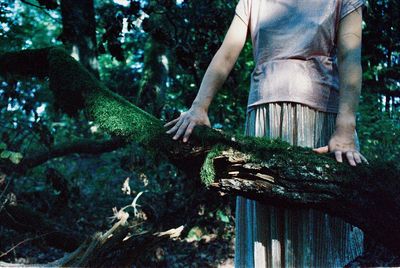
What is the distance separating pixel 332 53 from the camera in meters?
2.27

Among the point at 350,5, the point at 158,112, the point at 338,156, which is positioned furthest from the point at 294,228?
the point at 158,112


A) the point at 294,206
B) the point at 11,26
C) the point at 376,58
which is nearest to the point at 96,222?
the point at 11,26

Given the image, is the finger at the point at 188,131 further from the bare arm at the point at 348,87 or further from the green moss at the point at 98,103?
the bare arm at the point at 348,87

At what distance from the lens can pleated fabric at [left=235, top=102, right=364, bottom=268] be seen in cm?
207

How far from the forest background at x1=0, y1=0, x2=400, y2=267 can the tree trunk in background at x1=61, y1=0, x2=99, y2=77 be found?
2 centimetres

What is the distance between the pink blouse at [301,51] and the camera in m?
2.15

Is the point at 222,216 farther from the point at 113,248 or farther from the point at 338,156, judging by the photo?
the point at 338,156

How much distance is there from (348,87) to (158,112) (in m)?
3.20

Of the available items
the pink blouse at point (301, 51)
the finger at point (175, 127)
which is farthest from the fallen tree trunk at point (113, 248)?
the pink blouse at point (301, 51)

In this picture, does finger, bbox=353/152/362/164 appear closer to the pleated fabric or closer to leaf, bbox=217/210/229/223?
the pleated fabric

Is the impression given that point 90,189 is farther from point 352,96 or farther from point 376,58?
point 352,96

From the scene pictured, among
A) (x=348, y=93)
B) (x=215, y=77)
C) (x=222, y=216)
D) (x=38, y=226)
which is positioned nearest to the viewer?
(x=348, y=93)

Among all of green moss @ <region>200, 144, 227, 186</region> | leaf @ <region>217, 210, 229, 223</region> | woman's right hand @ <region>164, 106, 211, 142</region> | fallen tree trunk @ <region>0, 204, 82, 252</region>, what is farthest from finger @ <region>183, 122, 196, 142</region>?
leaf @ <region>217, 210, 229, 223</region>

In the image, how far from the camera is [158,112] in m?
5.00
